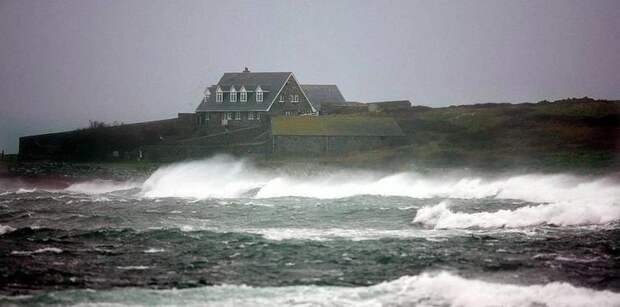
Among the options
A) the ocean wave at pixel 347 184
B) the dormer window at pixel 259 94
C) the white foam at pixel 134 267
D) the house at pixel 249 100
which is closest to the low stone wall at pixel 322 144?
the ocean wave at pixel 347 184

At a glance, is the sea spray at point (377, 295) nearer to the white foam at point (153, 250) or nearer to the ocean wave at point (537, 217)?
the white foam at point (153, 250)

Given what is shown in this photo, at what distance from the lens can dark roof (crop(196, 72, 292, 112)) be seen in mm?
84438

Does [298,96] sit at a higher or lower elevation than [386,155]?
higher

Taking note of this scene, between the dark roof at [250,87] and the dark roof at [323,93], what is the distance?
14484mm

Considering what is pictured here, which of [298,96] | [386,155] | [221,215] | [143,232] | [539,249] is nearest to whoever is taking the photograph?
[539,249]

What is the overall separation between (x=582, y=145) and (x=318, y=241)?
4725cm

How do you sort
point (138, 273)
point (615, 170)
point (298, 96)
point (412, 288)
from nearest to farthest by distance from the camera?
1. point (412, 288)
2. point (138, 273)
3. point (615, 170)
4. point (298, 96)

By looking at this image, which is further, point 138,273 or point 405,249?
point 405,249

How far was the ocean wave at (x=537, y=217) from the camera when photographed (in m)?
34.0

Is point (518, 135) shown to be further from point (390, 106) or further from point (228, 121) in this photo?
point (228, 121)

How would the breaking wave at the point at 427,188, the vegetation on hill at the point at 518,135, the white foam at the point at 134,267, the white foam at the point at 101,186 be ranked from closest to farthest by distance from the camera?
1. the white foam at the point at 134,267
2. the breaking wave at the point at 427,188
3. the vegetation on hill at the point at 518,135
4. the white foam at the point at 101,186

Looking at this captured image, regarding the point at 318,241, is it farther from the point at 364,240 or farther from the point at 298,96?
the point at 298,96

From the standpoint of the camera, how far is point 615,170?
185 ft

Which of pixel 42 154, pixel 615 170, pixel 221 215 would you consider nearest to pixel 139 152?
pixel 42 154
